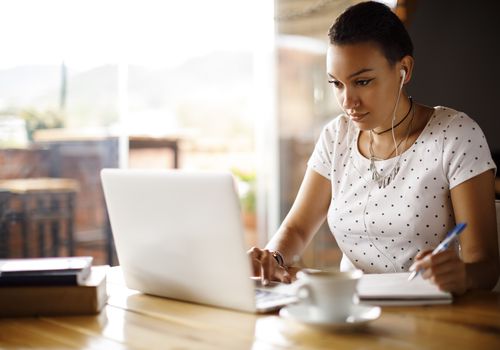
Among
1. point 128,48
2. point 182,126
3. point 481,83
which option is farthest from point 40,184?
point 481,83

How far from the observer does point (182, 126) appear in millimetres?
4883

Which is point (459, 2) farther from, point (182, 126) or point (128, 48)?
point (182, 126)

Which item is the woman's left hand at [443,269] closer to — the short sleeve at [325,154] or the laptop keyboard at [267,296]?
the laptop keyboard at [267,296]

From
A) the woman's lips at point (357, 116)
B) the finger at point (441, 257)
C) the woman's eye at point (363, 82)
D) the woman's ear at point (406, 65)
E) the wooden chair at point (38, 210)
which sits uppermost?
the woman's ear at point (406, 65)

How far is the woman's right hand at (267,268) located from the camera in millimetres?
1441

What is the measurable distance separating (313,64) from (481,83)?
1186 millimetres

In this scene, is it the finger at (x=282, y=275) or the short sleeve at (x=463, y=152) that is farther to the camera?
the short sleeve at (x=463, y=152)

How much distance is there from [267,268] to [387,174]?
519 mm

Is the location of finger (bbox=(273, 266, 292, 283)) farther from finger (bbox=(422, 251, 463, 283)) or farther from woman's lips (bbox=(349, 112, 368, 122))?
woman's lips (bbox=(349, 112, 368, 122))

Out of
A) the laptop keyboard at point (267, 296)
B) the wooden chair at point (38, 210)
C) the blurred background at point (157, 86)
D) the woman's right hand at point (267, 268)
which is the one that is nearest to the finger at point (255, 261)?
the woman's right hand at point (267, 268)

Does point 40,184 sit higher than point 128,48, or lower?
lower

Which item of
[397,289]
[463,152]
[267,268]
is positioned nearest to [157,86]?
[463,152]

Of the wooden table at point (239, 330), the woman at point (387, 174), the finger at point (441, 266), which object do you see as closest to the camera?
the wooden table at point (239, 330)

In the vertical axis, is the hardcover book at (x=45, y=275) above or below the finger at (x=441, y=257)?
below
